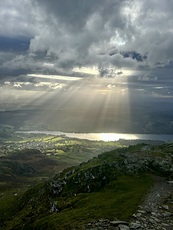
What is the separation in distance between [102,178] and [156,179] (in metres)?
12.8

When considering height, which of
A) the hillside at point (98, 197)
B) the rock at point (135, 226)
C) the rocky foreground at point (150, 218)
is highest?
the rock at point (135, 226)

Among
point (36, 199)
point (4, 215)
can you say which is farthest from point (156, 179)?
point (4, 215)

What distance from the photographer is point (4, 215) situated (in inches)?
3674

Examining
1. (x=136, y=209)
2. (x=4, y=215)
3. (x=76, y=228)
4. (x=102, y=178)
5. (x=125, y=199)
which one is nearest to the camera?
(x=76, y=228)

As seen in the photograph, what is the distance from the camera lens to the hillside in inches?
1737

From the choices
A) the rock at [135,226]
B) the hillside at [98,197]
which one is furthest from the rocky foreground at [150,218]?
the hillside at [98,197]

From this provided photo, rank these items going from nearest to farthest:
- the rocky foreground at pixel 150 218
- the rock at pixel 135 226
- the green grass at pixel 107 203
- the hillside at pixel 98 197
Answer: the rock at pixel 135 226
the rocky foreground at pixel 150 218
the green grass at pixel 107 203
the hillside at pixel 98 197

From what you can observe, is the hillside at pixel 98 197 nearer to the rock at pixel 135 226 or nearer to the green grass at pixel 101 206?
the green grass at pixel 101 206

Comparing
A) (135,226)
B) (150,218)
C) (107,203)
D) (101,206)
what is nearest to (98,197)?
(107,203)

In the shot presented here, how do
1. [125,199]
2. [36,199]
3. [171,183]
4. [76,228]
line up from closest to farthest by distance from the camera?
[76,228] < [125,199] < [171,183] < [36,199]

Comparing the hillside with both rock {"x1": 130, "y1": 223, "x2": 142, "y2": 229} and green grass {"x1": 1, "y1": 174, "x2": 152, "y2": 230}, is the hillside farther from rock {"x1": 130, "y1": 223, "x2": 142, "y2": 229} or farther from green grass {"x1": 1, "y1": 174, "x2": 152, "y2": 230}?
rock {"x1": 130, "y1": 223, "x2": 142, "y2": 229}

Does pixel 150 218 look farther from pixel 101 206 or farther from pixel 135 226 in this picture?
pixel 101 206

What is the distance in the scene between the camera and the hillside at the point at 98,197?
4412cm

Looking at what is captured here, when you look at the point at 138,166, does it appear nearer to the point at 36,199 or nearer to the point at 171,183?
the point at 171,183
